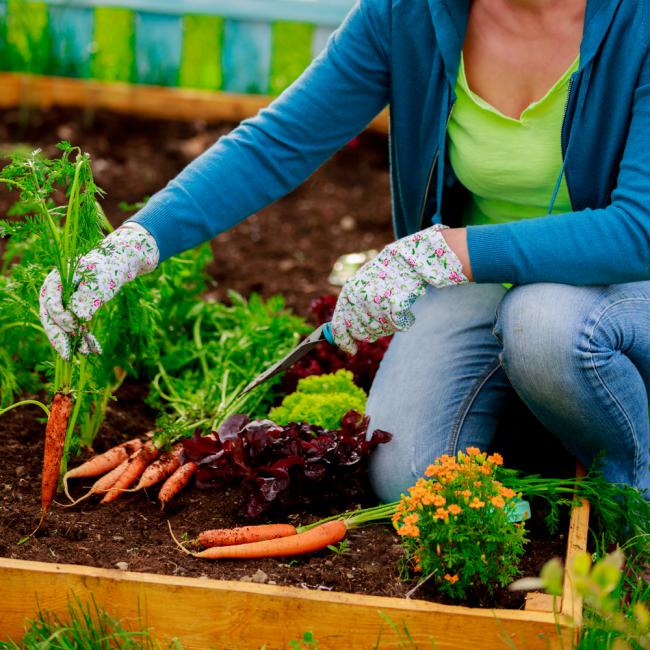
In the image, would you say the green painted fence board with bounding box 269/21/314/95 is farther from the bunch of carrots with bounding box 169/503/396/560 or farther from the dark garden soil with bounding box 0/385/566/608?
the bunch of carrots with bounding box 169/503/396/560

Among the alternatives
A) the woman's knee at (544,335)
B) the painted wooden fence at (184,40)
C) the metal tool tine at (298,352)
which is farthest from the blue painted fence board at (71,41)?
the woman's knee at (544,335)

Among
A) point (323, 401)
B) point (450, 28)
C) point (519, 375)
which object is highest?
point (450, 28)

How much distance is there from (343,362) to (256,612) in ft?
3.43

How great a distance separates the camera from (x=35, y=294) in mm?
2221

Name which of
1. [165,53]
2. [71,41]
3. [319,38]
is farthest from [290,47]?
[71,41]

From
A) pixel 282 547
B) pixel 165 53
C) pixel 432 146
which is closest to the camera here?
pixel 282 547

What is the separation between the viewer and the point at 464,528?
6.14 ft

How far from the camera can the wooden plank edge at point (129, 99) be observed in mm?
5152

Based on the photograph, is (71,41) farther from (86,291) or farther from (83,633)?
(83,633)

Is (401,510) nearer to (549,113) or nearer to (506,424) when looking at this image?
(506,424)

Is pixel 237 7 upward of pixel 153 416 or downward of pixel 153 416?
upward

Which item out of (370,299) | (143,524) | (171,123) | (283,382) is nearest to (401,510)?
(370,299)

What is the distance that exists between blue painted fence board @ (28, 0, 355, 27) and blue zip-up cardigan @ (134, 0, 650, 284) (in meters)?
2.84

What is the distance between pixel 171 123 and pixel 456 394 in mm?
3183
